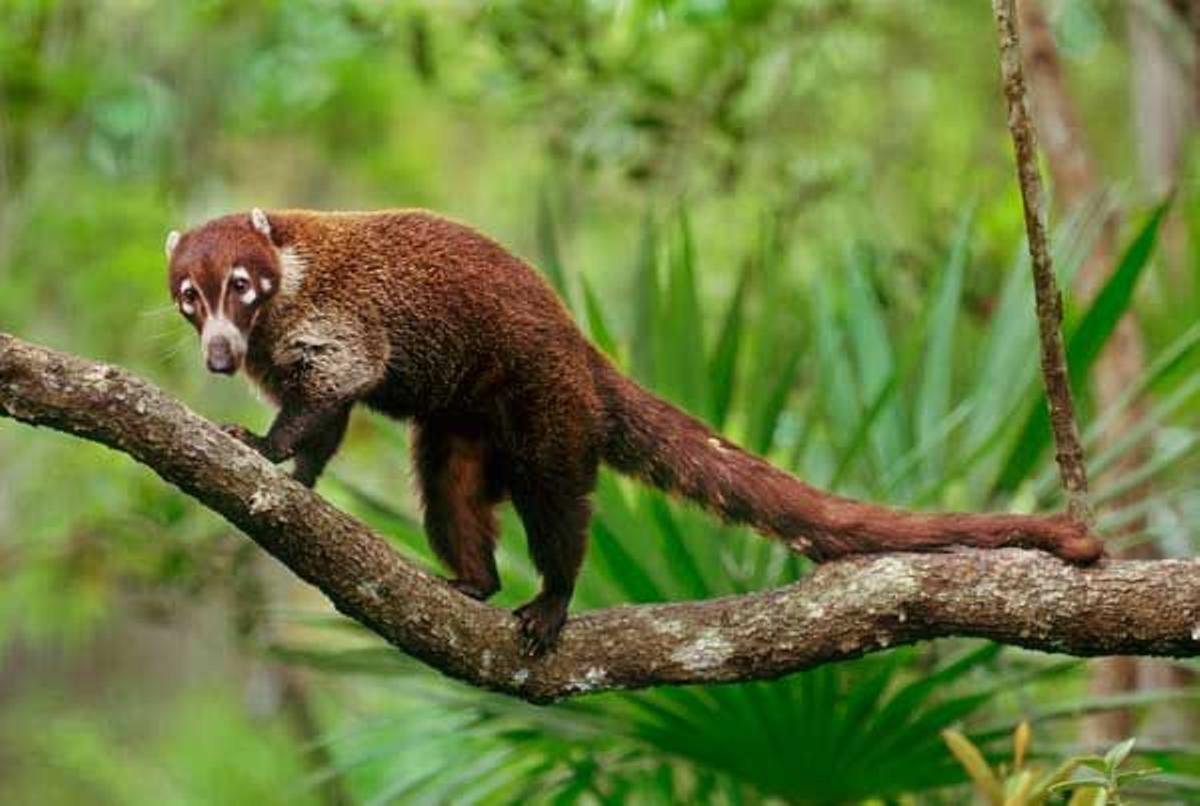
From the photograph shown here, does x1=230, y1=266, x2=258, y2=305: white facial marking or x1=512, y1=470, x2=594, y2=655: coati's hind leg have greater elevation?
x1=230, y1=266, x2=258, y2=305: white facial marking

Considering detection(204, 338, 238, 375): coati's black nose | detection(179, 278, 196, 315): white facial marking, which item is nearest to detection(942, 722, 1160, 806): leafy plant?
detection(204, 338, 238, 375): coati's black nose

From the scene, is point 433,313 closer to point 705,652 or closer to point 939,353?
point 705,652

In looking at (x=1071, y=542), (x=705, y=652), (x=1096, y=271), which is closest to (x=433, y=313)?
(x=705, y=652)

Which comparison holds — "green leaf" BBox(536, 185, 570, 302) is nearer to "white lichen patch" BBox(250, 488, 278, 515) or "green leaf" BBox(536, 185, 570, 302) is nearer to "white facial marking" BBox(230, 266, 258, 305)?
"white facial marking" BBox(230, 266, 258, 305)

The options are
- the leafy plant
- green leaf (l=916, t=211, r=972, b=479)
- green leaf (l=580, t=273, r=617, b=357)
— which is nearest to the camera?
the leafy plant

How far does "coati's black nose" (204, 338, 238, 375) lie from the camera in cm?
353

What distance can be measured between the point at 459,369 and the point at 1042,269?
123cm

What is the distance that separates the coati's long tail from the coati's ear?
0.76 m

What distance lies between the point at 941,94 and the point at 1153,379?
21.1 feet

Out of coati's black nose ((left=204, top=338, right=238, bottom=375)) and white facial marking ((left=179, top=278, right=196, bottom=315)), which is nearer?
coati's black nose ((left=204, top=338, right=238, bottom=375))

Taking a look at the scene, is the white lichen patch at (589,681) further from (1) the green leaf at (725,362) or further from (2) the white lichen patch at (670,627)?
(1) the green leaf at (725,362)

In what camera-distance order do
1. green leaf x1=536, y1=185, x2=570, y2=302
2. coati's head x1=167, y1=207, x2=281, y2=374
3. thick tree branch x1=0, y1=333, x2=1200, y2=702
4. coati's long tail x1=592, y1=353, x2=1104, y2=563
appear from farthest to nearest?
1. green leaf x1=536, y1=185, x2=570, y2=302
2. coati's head x1=167, y1=207, x2=281, y2=374
3. coati's long tail x1=592, y1=353, x2=1104, y2=563
4. thick tree branch x1=0, y1=333, x2=1200, y2=702

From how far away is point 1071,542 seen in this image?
3291 mm

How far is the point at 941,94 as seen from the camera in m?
10.5
